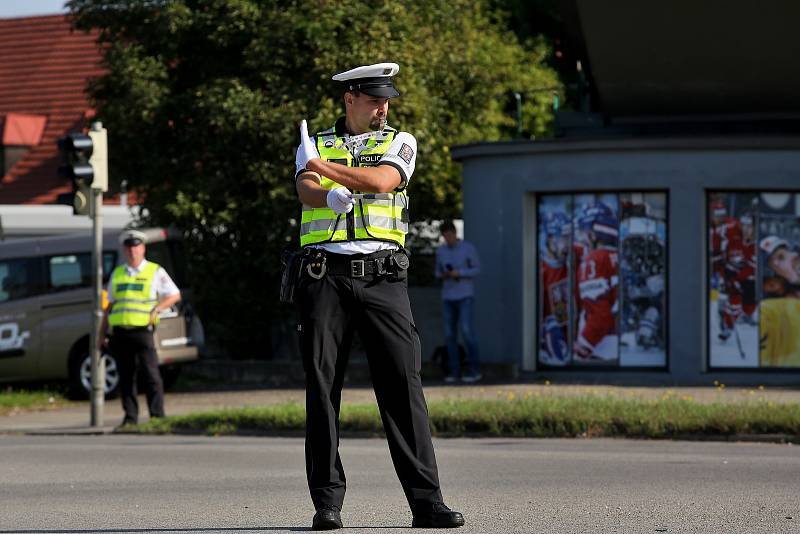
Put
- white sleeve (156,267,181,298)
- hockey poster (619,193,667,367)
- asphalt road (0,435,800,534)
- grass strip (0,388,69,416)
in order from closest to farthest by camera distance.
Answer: asphalt road (0,435,800,534), white sleeve (156,267,181,298), grass strip (0,388,69,416), hockey poster (619,193,667,367)

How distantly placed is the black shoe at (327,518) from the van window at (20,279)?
13597 millimetres

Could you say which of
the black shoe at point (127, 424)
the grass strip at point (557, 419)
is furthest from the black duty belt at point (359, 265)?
the black shoe at point (127, 424)

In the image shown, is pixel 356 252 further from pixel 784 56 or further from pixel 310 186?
pixel 784 56

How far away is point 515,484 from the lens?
912 cm

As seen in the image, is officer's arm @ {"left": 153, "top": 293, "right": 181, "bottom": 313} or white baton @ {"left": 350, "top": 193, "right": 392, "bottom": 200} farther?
officer's arm @ {"left": 153, "top": 293, "right": 181, "bottom": 313}

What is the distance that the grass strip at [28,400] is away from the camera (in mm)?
17969

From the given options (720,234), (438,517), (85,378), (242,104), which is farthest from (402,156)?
(242,104)

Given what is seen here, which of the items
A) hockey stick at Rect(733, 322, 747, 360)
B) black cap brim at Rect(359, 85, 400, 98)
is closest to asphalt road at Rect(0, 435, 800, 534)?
black cap brim at Rect(359, 85, 400, 98)

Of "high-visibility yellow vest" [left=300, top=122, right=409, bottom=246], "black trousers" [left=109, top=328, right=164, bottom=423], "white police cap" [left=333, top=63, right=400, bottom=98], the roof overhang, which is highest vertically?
the roof overhang

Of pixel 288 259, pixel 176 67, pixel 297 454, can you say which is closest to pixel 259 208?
pixel 176 67

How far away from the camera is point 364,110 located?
6.79 m

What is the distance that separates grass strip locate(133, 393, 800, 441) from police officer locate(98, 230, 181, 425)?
633mm

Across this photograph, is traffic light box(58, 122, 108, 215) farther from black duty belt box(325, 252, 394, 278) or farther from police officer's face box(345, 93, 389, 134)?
black duty belt box(325, 252, 394, 278)

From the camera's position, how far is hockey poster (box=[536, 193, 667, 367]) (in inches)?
746
